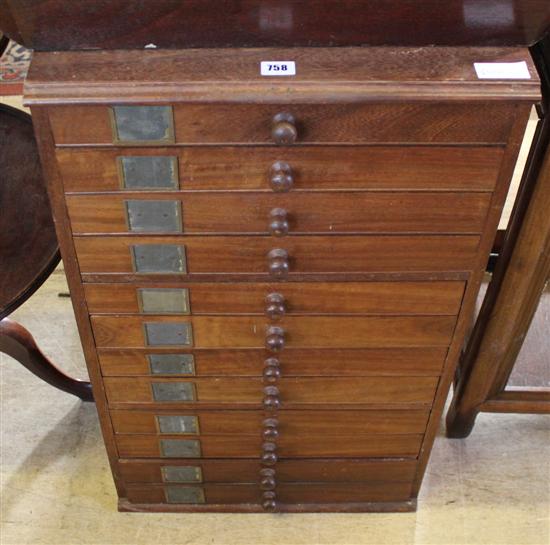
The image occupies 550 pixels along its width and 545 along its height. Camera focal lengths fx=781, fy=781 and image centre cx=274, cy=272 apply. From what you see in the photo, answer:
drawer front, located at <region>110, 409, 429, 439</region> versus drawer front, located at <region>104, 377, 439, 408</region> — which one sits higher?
drawer front, located at <region>104, 377, 439, 408</region>

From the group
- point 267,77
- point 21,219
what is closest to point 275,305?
point 267,77

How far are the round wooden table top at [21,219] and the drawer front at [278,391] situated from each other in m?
0.25

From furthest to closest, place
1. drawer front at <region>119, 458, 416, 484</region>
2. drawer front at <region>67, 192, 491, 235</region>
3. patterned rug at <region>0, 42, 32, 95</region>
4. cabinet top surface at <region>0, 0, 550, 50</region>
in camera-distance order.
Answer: patterned rug at <region>0, 42, 32, 95</region> < drawer front at <region>119, 458, 416, 484</region> < drawer front at <region>67, 192, 491, 235</region> < cabinet top surface at <region>0, 0, 550, 50</region>

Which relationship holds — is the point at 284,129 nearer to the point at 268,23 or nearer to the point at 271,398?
the point at 268,23

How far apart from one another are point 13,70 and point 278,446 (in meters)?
1.72

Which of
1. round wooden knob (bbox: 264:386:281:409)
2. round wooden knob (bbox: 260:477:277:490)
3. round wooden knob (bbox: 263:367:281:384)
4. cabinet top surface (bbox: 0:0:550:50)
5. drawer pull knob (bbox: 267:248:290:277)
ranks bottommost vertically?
round wooden knob (bbox: 260:477:277:490)

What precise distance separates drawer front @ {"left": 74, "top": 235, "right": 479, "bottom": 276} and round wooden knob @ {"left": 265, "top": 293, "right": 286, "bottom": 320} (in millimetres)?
50

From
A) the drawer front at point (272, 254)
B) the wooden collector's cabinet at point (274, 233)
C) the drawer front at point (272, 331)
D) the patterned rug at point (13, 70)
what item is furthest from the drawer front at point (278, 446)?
the patterned rug at point (13, 70)

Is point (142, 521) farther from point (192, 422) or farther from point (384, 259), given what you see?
point (384, 259)

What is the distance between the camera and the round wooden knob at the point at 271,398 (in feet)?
4.26

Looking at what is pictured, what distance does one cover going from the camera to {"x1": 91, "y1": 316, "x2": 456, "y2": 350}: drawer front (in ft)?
3.87

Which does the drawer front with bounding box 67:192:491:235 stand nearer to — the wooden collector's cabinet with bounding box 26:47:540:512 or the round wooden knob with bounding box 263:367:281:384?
the wooden collector's cabinet with bounding box 26:47:540:512

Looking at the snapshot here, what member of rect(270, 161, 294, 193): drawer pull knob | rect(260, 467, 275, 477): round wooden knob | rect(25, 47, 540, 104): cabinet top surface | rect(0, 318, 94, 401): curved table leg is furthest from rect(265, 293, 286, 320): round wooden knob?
rect(0, 318, 94, 401): curved table leg

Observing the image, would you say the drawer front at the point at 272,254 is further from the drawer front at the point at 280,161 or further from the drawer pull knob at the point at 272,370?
the drawer pull knob at the point at 272,370
